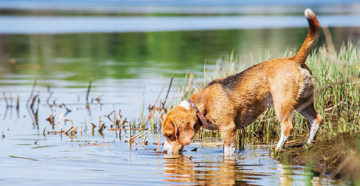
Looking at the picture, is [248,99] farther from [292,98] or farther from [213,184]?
[213,184]

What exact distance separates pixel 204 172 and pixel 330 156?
1.66m

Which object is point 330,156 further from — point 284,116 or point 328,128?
point 328,128

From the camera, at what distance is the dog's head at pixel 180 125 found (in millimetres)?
9023

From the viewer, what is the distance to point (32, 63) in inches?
987

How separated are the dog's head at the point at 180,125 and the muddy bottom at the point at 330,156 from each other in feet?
4.23

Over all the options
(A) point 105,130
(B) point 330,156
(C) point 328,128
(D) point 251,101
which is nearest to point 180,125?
(D) point 251,101

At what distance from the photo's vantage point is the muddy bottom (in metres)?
7.53

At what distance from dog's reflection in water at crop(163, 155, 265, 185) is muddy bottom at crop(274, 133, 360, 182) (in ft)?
2.56

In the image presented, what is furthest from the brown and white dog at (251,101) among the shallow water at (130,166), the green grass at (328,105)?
the green grass at (328,105)

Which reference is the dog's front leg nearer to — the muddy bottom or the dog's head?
the dog's head

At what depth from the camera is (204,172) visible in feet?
27.5

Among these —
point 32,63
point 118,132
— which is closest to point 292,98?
point 118,132

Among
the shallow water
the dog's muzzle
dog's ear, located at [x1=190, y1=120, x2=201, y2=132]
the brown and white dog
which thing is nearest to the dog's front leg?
the brown and white dog

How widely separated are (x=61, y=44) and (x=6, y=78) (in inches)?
567
